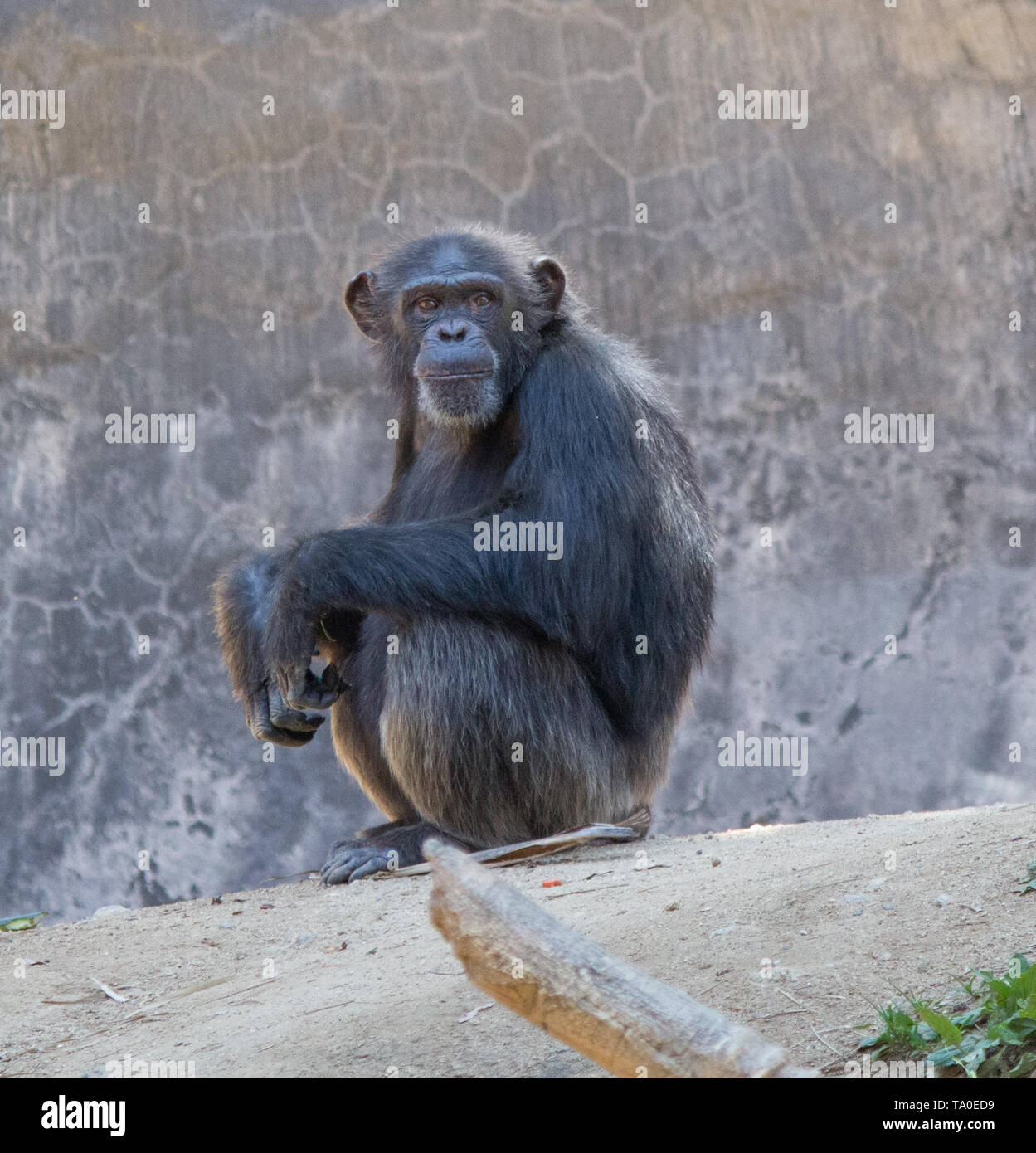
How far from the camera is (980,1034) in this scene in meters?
2.60

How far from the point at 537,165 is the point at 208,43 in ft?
6.31

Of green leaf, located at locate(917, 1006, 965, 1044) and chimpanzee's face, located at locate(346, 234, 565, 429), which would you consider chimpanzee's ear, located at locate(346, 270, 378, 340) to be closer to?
chimpanzee's face, located at locate(346, 234, 565, 429)

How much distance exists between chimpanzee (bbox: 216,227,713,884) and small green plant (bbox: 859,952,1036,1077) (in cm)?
228

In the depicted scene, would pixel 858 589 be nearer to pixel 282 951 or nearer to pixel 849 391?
pixel 849 391

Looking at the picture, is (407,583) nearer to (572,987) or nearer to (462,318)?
(462,318)

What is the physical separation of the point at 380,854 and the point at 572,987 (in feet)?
8.94

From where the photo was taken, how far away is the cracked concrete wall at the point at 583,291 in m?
8.09

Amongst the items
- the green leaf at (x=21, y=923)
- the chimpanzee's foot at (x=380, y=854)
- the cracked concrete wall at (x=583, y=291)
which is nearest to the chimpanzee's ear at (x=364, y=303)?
the chimpanzee's foot at (x=380, y=854)

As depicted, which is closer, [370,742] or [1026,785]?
[370,742]

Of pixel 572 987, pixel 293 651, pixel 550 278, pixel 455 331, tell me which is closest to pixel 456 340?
pixel 455 331

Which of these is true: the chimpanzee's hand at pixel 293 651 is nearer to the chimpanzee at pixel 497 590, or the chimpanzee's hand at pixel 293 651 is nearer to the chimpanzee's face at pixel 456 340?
the chimpanzee at pixel 497 590

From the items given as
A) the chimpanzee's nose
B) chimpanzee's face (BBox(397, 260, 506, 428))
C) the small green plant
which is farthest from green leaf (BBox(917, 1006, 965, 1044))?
the chimpanzee's nose

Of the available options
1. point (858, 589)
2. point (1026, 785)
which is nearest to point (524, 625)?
point (858, 589)

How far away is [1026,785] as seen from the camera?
8047 millimetres
